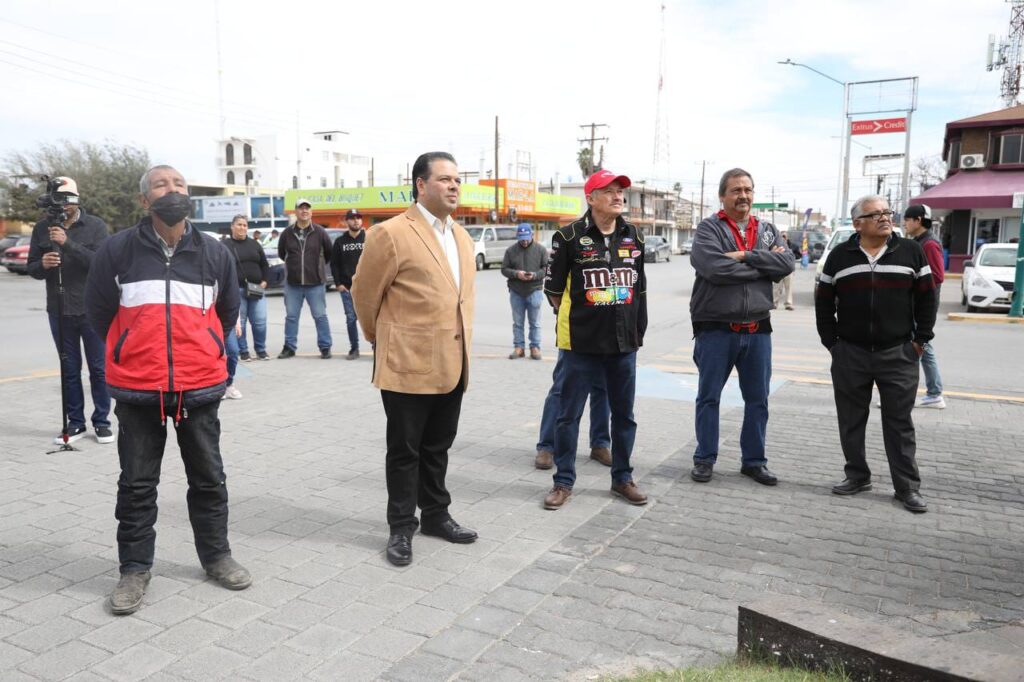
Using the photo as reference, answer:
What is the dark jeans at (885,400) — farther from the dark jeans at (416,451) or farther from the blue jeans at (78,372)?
the blue jeans at (78,372)

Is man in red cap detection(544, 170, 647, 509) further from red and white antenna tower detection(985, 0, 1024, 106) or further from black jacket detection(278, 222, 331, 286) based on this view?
red and white antenna tower detection(985, 0, 1024, 106)

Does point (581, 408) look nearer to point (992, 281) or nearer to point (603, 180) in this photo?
point (603, 180)

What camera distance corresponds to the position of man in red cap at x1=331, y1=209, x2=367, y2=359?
34.4 ft

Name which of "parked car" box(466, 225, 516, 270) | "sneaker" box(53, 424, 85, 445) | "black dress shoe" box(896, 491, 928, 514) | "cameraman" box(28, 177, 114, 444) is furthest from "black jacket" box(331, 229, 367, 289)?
"parked car" box(466, 225, 516, 270)

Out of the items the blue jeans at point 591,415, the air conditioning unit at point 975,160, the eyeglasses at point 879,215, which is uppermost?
the air conditioning unit at point 975,160

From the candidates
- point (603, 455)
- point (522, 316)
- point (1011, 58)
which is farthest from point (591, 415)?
point (1011, 58)

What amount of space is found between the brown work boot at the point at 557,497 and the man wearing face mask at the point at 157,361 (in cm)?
187

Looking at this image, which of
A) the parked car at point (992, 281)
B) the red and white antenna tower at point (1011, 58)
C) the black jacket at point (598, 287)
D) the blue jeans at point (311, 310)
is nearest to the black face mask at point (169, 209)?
the black jacket at point (598, 287)

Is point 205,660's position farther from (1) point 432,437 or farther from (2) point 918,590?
(2) point 918,590

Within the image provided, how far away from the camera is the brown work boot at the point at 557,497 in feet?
16.0

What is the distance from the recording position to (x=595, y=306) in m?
4.86

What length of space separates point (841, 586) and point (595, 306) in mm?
2044

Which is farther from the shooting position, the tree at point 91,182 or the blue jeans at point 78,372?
the tree at point 91,182

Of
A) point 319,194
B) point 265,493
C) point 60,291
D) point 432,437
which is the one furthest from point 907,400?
point 319,194
